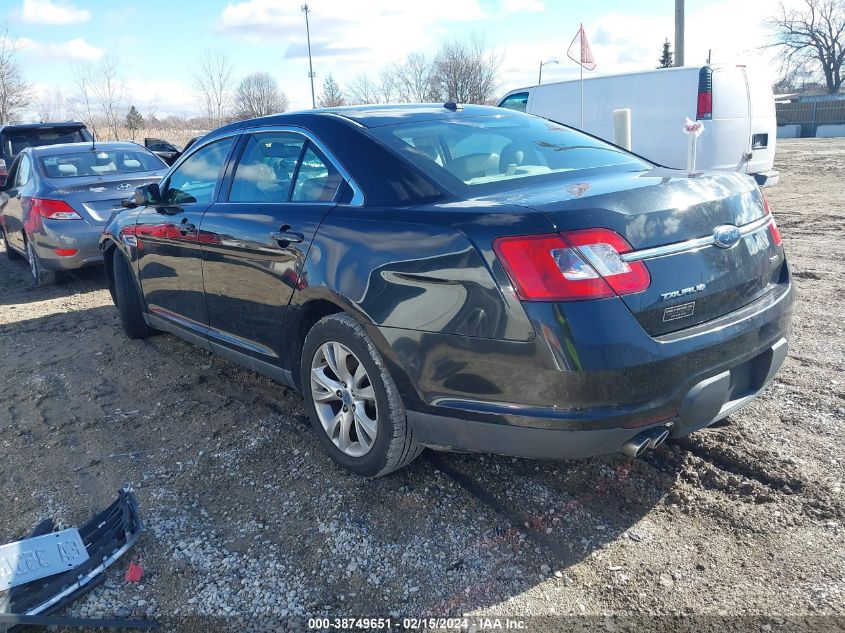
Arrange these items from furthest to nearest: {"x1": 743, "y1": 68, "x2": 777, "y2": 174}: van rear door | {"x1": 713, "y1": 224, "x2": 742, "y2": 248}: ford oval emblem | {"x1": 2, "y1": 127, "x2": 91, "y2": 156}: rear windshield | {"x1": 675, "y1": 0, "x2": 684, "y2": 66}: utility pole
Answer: {"x1": 675, "y1": 0, "x2": 684, "y2": 66}: utility pole < {"x1": 2, "y1": 127, "x2": 91, "y2": 156}: rear windshield < {"x1": 743, "y1": 68, "x2": 777, "y2": 174}: van rear door < {"x1": 713, "y1": 224, "x2": 742, "y2": 248}: ford oval emblem

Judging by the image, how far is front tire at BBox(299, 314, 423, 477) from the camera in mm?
2840

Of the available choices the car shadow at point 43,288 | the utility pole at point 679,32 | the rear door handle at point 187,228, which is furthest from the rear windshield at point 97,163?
the utility pole at point 679,32

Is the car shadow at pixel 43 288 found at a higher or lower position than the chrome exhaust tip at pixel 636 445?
lower

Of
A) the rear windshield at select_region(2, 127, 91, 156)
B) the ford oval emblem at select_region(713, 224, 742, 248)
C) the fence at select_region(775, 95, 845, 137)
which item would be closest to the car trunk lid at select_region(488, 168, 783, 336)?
the ford oval emblem at select_region(713, 224, 742, 248)

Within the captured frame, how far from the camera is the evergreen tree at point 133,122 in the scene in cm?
3327

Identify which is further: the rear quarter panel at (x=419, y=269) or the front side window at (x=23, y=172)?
the front side window at (x=23, y=172)

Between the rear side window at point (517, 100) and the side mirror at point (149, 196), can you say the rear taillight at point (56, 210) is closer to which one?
the side mirror at point (149, 196)

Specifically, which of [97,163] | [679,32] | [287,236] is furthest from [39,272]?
[679,32]

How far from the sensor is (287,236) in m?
3.26

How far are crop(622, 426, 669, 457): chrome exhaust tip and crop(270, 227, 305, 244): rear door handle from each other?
1.69 m

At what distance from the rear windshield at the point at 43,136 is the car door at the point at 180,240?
9250 millimetres

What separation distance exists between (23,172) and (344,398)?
24.2ft

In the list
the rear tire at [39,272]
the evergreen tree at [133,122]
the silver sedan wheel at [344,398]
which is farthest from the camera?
the evergreen tree at [133,122]

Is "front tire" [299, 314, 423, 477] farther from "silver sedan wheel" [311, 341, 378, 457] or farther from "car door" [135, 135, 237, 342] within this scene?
"car door" [135, 135, 237, 342]
